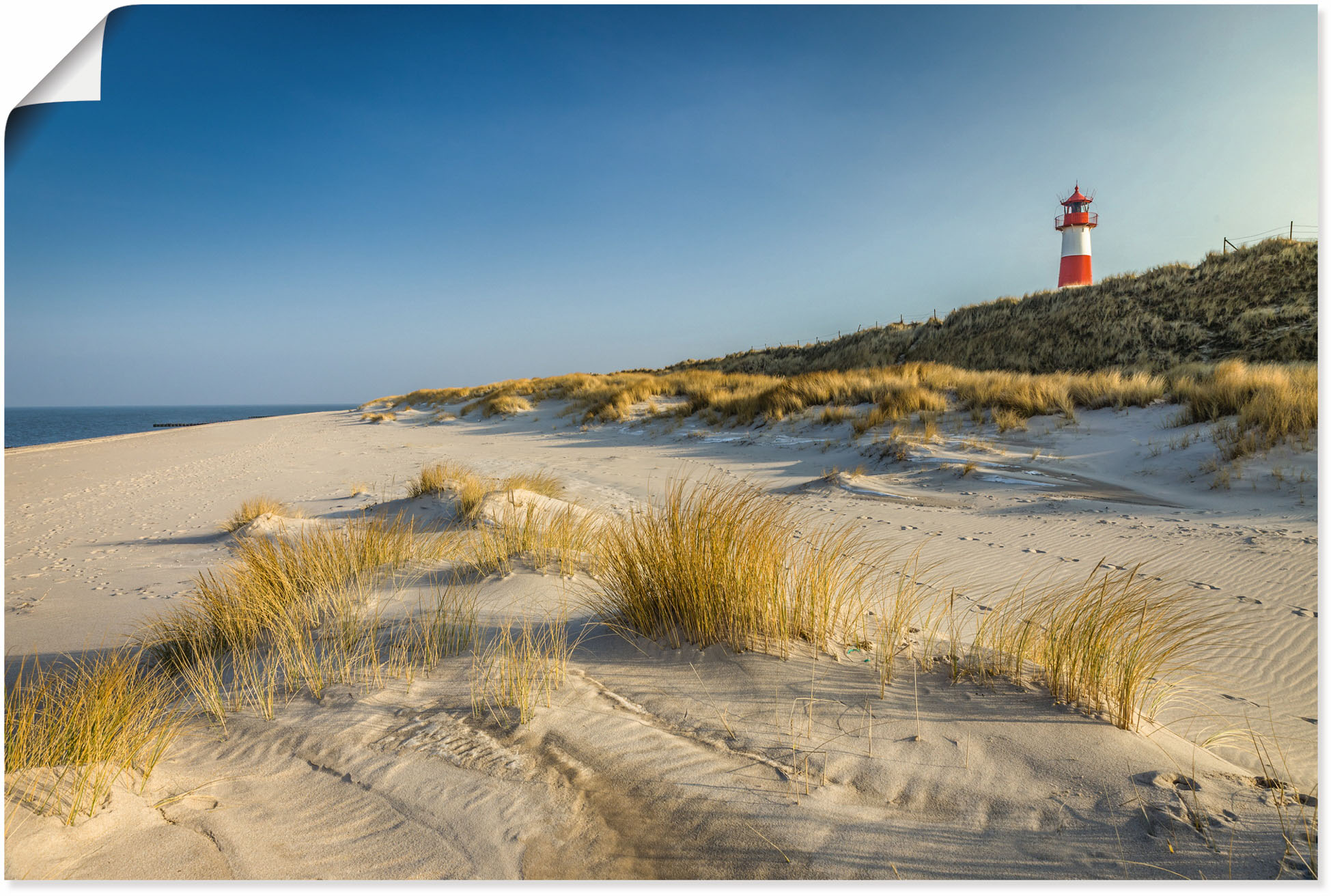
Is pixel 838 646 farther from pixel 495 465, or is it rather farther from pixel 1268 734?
pixel 495 465

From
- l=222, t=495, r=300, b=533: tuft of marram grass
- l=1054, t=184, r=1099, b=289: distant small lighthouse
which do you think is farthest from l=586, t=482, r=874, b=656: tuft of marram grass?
l=1054, t=184, r=1099, b=289: distant small lighthouse

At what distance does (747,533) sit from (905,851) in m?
1.64

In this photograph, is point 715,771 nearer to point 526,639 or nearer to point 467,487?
point 526,639

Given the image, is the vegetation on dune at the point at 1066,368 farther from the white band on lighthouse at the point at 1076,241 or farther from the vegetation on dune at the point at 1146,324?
the white band on lighthouse at the point at 1076,241

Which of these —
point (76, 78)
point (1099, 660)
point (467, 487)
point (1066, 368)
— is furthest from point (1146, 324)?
point (76, 78)

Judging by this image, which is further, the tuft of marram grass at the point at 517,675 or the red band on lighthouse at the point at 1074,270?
Answer: the red band on lighthouse at the point at 1074,270

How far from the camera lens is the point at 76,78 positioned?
2000 millimetres

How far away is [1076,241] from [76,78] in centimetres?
4623

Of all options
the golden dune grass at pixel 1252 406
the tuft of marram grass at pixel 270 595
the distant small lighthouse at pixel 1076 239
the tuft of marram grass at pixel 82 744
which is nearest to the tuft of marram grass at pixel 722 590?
the tuft of marram grass at pixel 270 595

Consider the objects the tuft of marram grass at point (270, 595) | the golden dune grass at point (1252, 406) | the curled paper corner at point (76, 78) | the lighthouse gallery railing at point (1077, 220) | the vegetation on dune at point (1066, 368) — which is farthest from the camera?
the lighthouse gallery railing at point (1077, 220)

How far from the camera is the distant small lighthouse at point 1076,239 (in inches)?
1490

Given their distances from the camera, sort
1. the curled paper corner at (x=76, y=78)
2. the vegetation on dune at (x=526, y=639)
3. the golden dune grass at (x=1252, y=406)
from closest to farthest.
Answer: the curled paper corner at (x=76, y=78) < the vegetation on dune at (x=526, y=639) < the golden dune grass at (x=1252, y=406)

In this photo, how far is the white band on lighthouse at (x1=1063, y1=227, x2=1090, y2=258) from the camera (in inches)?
1492

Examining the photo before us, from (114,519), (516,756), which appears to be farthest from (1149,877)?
(114,519)
